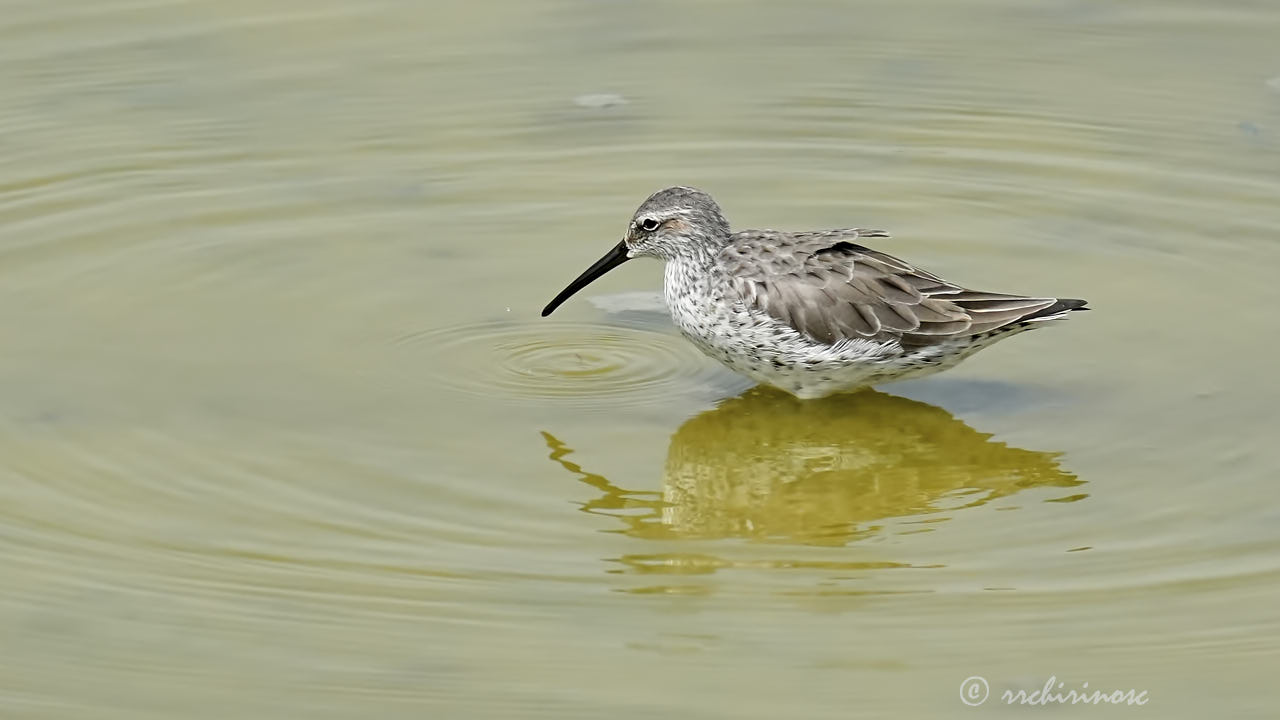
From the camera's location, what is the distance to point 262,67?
1334cm

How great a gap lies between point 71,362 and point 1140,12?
823 cm

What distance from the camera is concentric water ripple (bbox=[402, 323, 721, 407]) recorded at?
31.4 feet

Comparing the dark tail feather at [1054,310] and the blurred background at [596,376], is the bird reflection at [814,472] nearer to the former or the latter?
the blurred background at [596,376]

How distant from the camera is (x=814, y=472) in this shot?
29.2 feet

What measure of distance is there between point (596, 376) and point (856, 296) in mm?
1375

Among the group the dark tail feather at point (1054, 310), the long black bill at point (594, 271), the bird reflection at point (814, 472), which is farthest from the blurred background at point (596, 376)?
the dark tail feather at point (1054, 310)

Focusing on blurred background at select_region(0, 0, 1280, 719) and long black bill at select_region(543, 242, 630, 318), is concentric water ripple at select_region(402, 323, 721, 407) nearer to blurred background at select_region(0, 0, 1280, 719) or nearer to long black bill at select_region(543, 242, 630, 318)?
blurred background at select_region(0, 0, 1280, 719)

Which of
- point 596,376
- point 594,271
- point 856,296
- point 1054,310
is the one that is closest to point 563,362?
point 596,376

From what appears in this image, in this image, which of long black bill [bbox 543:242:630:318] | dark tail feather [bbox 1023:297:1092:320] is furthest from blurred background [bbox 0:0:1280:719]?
dark tail feather [bbox 1023:297:1092:320]

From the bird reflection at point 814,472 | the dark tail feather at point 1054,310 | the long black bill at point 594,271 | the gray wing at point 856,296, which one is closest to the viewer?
the bird reflection at point 814,472

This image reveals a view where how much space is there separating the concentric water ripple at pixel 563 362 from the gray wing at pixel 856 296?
69 centimetres

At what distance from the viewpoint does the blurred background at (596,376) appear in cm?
712

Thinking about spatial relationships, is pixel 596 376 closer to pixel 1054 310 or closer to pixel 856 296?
pixel 856 296

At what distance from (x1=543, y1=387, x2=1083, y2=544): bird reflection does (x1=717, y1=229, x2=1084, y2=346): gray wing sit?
47 centimetres
